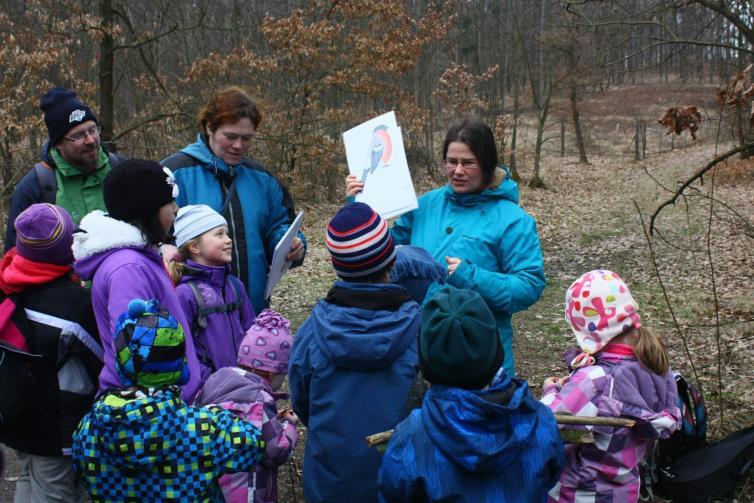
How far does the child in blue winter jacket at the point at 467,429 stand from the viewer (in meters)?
1.97

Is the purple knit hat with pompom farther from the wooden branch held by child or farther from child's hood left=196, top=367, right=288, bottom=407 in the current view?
the wooden branch held by child

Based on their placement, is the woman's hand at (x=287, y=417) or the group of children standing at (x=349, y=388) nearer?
the group of children standing at (x=349, y=388)

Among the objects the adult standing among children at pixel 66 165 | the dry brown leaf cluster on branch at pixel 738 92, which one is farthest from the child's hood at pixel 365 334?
the dry brown leaf cluster on branch at pixel 738 92

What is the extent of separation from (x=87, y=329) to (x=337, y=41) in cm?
1340

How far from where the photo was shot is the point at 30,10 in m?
11.4

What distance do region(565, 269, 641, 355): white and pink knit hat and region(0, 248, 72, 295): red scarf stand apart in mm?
2143

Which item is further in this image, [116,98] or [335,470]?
[116,98]

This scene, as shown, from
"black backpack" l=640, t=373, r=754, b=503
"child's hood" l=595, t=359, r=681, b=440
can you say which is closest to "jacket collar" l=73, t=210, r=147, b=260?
"child's hood" l=595, t=359, r=681, b=440

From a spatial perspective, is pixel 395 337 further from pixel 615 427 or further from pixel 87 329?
pixel 87 329

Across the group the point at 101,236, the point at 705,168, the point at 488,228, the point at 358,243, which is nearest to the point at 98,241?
the point at 101,236

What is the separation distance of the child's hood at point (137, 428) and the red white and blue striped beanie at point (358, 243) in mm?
802

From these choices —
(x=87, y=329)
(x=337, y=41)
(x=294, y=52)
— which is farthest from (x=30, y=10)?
(x=87, y=329)

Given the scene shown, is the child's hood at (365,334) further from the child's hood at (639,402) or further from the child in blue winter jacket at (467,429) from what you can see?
the child's hood at (639,402)

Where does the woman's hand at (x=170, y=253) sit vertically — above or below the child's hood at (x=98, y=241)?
below
